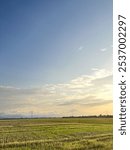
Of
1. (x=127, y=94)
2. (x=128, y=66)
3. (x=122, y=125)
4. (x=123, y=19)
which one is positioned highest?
(x=123, y=19)

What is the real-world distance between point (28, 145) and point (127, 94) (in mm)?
17352

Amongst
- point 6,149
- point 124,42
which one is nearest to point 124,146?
point 124,42

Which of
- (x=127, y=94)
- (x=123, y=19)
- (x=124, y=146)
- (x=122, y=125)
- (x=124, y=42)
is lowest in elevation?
(x=124, y=146)

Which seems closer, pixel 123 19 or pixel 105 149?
pixel 123 19

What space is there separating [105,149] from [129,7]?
14.3m

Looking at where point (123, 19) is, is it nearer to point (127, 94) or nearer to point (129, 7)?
point (129, 7)

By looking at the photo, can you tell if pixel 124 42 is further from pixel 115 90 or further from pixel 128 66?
pixel 115 90

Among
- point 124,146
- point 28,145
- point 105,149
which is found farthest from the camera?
point 28,145

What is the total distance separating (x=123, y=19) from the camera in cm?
682

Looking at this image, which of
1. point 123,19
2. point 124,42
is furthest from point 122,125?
point 123,19

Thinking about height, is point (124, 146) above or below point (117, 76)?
below

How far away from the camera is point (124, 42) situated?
22.2 feet

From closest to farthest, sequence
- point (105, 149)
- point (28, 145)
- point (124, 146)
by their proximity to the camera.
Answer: point (124, 146), point (105, 149), point (28, 145)

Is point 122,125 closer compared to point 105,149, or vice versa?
point 122,125
